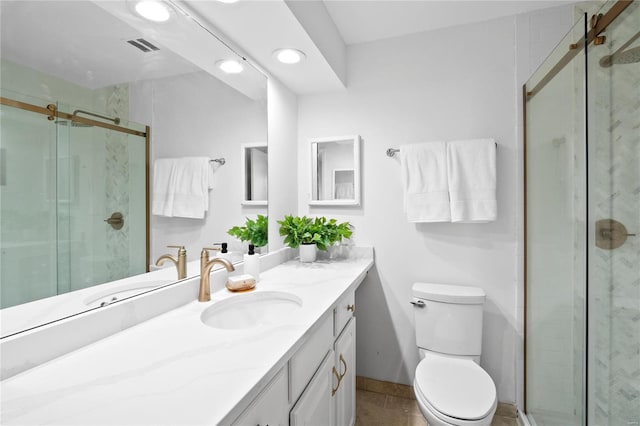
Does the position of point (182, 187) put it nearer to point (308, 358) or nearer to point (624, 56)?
point (308, 358)

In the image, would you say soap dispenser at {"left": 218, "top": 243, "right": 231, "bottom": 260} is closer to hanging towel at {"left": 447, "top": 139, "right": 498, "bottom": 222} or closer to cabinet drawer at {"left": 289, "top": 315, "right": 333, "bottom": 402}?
cabinet drawer at {"left": 289, "top": 315, "right": 333, "bottom": 402}

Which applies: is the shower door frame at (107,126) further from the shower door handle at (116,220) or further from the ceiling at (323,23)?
the ceiling at (323,23)

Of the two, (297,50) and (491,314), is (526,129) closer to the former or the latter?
(491,314)

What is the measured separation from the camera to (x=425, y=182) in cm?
189

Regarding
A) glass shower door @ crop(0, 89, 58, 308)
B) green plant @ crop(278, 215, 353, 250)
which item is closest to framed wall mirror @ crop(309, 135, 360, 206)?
green plant @ crop(278, 215, 353, 250)

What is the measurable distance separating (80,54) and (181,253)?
725 millimetres

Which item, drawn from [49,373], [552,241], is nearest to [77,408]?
[49,373]

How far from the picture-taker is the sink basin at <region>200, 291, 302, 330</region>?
123 centimetres

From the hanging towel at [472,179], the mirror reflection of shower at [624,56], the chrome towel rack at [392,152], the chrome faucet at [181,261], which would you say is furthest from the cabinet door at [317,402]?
the mirror reflection of shower at [624,56]

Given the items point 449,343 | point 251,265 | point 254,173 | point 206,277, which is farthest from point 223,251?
point 449,343

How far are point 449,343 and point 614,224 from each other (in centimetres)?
97

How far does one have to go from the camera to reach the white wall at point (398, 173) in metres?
1.84

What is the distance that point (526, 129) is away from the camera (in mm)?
1785

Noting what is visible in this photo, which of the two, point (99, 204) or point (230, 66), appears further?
point (230, 66)
